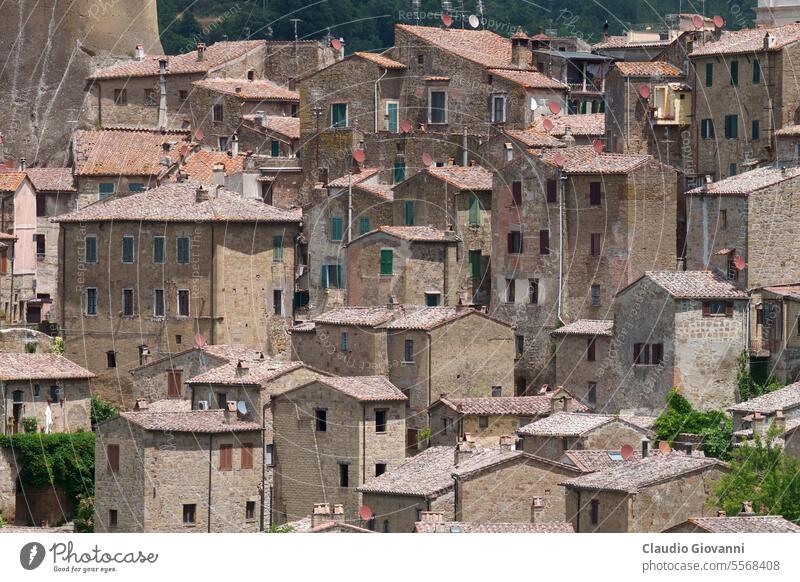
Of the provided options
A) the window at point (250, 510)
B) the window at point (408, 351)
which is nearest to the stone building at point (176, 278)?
the window at point (408, 351)

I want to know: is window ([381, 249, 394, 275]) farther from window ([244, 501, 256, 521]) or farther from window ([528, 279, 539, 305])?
window ([244, 501, 256, 521])

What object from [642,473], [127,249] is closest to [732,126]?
[642,473]

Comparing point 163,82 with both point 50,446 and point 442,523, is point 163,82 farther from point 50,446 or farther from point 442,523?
point 442,523

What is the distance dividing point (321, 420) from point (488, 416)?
3639mm

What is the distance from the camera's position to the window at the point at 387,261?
79.9m

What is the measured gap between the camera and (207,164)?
8981cm

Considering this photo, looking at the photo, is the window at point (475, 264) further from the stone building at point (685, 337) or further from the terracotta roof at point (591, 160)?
the stone building at point (685, 337)

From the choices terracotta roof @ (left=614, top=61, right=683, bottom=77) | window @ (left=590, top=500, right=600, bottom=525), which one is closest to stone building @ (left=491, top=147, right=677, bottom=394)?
terracotta roof @ (left=614, top=61, right=683, bottom=77)

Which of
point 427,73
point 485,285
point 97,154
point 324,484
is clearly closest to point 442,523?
point 324,484

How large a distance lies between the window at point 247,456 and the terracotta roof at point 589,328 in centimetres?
741

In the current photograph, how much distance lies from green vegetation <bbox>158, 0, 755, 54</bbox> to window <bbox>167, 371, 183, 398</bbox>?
55.4ft

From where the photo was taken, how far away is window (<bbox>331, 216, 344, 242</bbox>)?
82.9 m

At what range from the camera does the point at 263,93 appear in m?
93.8

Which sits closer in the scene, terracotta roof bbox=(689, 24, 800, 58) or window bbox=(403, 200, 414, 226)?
terracotta roof bbox=(689, 24, 800, 58)
